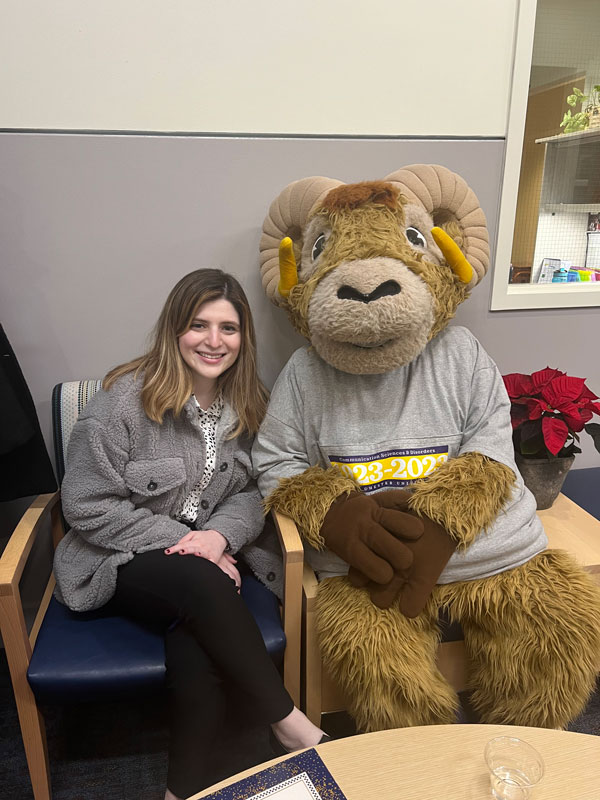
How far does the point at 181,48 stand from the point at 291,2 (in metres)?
0.30

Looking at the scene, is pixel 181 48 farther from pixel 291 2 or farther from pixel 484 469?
pixel 484 469

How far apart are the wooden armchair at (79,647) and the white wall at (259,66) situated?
3.43 ft

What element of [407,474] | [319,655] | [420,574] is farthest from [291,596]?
[407,474]

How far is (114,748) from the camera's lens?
1.56 metres

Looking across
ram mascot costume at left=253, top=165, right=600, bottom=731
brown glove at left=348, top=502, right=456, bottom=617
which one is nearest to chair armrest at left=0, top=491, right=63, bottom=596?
ram mascot costume at left=253, top=165, right=600, bottom=731

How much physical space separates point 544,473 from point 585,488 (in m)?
0.38

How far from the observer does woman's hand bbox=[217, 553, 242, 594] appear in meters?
1.48

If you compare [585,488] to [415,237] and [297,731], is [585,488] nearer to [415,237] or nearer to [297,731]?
[415,237]

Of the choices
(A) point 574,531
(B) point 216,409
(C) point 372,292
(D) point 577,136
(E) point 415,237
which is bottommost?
(A) point 574,531

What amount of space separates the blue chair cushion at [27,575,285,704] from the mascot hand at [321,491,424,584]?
0.82 feet

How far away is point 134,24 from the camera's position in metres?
1.49

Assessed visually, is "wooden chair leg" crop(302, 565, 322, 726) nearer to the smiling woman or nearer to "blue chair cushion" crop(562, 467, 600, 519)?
the smiling woman

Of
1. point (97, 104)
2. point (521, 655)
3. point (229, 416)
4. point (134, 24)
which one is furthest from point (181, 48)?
point (521, 655)

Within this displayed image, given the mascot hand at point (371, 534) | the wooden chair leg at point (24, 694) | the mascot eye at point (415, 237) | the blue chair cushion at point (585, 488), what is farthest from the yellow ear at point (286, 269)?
the blue chair cushion at point (585, 488)
